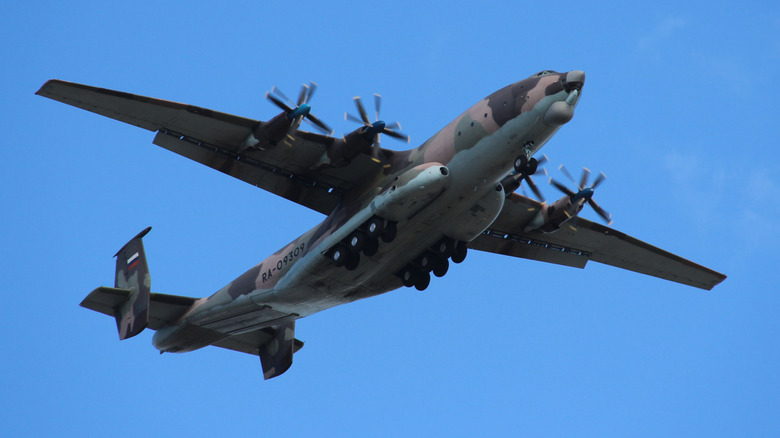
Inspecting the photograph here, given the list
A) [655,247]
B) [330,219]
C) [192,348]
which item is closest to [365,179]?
[330,219]

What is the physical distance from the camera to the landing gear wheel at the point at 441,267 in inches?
1140

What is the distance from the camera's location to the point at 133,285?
31.4 m

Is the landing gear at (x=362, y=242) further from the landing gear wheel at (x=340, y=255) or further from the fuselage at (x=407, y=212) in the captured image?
the fuselage at (x=407, y=212)

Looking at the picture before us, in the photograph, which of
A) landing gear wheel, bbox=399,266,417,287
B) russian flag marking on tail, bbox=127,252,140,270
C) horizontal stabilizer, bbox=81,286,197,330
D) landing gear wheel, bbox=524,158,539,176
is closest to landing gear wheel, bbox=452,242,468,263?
landing gear wheel, bbox=399,266,417,287

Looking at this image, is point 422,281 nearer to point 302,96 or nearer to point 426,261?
point 426,261

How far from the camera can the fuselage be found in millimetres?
25375

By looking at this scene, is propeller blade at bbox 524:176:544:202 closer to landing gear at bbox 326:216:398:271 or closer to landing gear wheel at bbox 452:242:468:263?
landing gear wheel at bbox 452:242:468:263

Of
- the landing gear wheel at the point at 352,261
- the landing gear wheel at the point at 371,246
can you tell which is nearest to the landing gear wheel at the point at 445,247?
the landing gear wheel at the point at 371,246

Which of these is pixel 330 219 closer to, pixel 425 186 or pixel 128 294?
pixel 425 186

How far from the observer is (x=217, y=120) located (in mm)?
27266

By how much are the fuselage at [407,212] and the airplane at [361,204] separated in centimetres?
4

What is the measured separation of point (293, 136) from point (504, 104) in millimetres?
5764

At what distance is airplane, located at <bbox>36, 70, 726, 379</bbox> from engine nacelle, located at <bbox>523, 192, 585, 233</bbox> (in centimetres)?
4

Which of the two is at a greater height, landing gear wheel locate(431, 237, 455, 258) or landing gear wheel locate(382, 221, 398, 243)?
landing gear wheel locate(431, 237, 455, 258)
